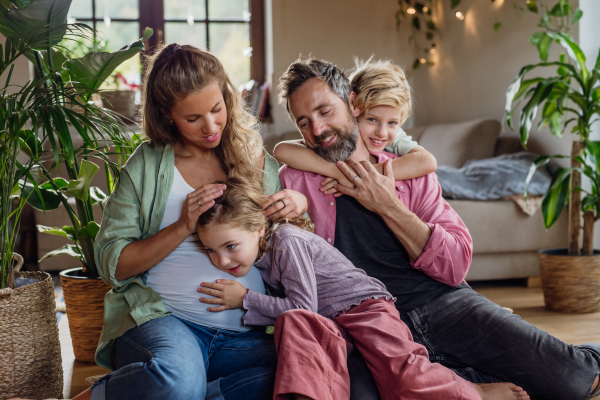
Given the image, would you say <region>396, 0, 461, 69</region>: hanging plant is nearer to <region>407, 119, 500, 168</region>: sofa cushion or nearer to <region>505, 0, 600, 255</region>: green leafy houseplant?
<region>407, 119, 500, 168</region>: sofa cushion

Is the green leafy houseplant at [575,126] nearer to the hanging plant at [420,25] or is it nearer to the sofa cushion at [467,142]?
the sofa cushion at [467,142]

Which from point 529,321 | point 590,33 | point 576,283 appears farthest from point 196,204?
point 590,33

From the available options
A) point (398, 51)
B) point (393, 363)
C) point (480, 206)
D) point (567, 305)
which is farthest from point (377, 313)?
point (398, 51)

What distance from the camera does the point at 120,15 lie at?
4.85 meters

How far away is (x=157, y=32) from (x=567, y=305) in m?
4.09

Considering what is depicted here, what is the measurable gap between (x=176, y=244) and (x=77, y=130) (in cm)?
41

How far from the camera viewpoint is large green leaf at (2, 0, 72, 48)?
1.40 meters

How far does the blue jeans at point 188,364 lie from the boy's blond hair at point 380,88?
0.73 m

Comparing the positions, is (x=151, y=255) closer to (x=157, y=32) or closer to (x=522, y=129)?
(x=522, y=129)

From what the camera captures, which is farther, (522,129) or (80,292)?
(522,129)

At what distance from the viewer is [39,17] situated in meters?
1.43

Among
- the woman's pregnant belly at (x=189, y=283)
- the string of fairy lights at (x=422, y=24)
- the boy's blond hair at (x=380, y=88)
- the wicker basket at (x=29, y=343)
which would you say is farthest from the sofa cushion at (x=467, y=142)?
the wicker basket at (x=29, y=343)

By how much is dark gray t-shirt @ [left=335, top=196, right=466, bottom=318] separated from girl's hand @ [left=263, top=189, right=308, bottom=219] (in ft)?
0.54

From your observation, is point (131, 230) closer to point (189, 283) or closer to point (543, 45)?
point (189, 283)
